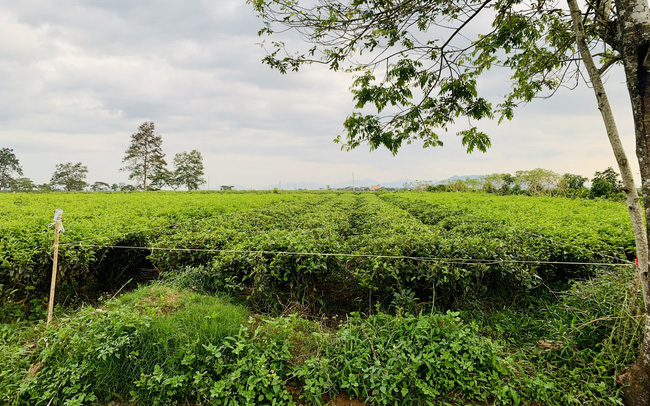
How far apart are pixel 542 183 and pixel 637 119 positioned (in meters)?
35.1

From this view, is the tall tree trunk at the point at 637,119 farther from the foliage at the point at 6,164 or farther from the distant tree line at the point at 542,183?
the foliage at the point at 6,164

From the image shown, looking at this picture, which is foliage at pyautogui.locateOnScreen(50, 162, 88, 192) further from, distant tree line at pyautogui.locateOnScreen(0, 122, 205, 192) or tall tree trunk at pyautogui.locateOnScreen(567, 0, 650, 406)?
tall tree trunk at pyautogui.locateOnScreen(567, 0, 650, 406)

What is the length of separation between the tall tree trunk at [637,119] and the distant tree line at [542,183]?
22.9m

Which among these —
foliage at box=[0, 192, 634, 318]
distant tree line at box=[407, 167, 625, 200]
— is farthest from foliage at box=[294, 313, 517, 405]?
distant tree line at box=[407, 167, 625, 200]

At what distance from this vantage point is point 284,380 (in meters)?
2.60

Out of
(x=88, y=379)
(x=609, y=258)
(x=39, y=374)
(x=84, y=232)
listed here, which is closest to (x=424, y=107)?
(x=609, y=258)

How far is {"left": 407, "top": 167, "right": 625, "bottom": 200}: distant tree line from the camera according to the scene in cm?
2312

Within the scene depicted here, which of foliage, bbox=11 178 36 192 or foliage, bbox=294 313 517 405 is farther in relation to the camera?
foliage, bbox=11 178 36 192

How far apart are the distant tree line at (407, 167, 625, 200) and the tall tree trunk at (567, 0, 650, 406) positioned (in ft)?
75.0

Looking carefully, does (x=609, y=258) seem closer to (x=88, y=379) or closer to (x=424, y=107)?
(x=424, y=107)

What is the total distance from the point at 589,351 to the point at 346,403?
2.45 meters

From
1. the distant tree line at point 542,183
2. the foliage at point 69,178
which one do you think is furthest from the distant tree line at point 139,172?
the distant tree line at point 542,183

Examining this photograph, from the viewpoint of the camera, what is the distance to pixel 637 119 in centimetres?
221

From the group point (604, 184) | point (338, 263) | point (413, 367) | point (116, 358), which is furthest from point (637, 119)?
point (604, 184)
